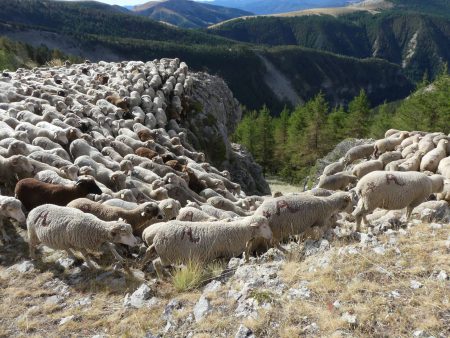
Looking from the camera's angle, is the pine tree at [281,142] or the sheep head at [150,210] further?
the pine tree at [281,142]

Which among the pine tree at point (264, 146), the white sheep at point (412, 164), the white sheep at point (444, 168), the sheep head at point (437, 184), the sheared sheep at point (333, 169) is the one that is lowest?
the pine tree at point (264, 146)

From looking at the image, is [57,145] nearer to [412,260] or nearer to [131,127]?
[131,127]

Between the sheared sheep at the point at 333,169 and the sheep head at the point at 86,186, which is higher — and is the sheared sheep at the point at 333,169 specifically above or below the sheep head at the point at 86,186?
below

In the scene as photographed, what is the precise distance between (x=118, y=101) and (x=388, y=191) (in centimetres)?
1804

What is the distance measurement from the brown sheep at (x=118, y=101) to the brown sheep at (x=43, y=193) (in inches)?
557

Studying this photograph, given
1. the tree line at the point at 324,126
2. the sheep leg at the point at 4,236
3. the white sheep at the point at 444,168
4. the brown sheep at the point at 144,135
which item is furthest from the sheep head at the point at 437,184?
the tree line at the point at 324,126

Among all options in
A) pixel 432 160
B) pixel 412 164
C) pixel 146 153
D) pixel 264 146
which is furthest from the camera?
pixel 264 146

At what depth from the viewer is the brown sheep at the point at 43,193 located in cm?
998

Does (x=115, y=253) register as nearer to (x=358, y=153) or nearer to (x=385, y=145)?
(x=358, y=153)

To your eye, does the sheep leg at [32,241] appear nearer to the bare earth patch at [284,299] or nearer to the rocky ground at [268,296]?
the rocky ground at [268,296]

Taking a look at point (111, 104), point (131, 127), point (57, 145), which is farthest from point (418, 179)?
point (111, 104)

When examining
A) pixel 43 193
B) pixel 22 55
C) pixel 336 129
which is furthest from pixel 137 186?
pixel 22 55

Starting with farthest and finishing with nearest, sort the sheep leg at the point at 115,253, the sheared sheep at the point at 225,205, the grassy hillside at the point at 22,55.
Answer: the grassy hillside at the point at 22,55, the sheared sheep at the point at 225,205, the sheep leg at the point at 115,253

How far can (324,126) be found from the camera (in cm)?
5612
